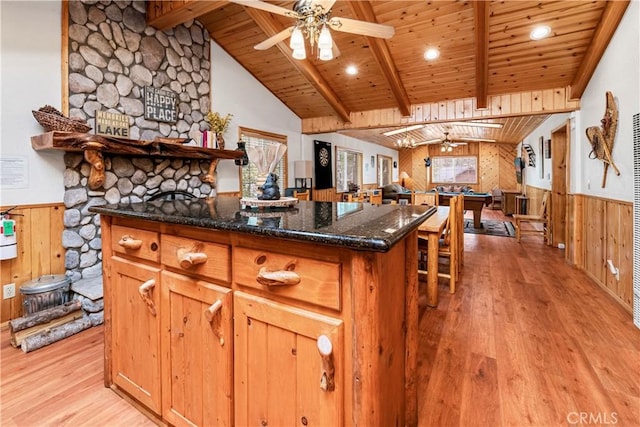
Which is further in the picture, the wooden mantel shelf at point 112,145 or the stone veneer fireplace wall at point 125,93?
the stone veneer fireplace wall at point 125,93

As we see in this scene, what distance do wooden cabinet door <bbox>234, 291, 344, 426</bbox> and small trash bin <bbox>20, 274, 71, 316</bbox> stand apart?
2.44 meters

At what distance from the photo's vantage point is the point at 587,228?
3797 millimetres

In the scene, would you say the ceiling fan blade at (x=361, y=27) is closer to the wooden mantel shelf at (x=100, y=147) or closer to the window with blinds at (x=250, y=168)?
the wooden mantel shelf at (x=100, y=147)

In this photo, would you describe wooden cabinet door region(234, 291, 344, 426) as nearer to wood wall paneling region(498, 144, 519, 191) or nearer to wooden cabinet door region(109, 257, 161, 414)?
wooden cabinet door region(109, 257, 161, 414)

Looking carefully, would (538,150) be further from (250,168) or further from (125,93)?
(125,93)

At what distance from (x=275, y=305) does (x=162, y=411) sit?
94cm

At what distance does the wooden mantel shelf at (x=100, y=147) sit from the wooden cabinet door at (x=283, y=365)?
2.51m

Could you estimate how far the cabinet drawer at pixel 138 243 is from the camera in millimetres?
1396

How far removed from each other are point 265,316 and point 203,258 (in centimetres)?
35

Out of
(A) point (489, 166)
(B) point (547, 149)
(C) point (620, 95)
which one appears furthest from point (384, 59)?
(A) point (489, 166)

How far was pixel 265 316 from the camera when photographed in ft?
3.49

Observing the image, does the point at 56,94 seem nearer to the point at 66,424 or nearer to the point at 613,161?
the point at 66,424

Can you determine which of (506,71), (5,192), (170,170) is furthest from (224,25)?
(506,71)

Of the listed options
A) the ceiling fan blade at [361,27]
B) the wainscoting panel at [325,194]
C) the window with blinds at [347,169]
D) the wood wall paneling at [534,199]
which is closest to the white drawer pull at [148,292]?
the ceiling fan blade at [361,27]
